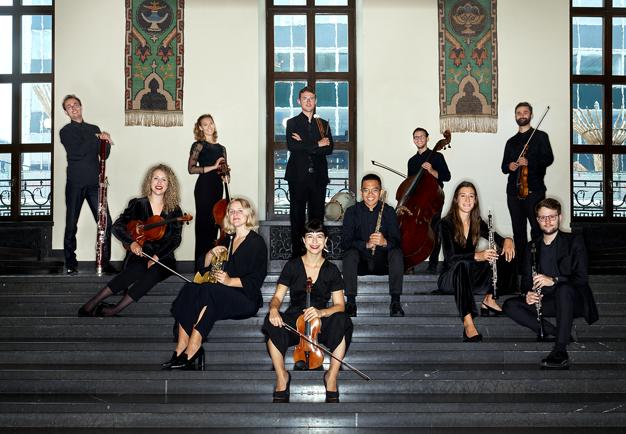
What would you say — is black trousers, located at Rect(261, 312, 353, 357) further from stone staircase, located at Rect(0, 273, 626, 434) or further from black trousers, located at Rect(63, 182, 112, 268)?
black trousers, located at Rect(63, 182, 112, 268)

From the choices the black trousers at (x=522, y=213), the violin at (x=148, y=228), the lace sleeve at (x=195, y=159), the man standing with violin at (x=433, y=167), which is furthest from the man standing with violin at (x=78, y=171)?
the black trousers at (x=522, y=213)

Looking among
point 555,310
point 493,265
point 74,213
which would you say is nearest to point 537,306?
point 555,310

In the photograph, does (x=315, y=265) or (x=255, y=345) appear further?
(x=255, y=345)

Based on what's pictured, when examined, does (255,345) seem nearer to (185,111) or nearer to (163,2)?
(185,111)

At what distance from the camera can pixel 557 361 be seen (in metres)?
4.92

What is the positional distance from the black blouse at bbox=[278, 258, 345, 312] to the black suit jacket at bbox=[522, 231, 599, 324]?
128 cm

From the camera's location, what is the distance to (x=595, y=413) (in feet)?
14.5

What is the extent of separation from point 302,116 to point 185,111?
2343 mm

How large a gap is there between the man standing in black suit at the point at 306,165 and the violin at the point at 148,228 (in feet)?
3.91

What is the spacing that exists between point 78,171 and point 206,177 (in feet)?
3.63

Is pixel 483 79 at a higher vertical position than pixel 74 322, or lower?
higher

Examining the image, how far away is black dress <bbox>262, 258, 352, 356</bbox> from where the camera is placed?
15.0ft

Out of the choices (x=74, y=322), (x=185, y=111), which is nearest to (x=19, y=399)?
(x=74, y=322)

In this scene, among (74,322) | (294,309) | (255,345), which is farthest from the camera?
(74,322)
